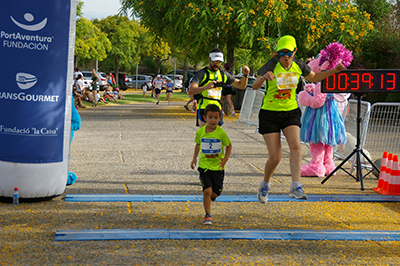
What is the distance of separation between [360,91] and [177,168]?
3.30 metres

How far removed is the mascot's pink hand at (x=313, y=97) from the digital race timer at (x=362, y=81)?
578mm

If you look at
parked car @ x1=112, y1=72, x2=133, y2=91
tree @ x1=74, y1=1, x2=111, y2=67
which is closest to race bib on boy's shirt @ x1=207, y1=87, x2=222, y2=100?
tree @ x1=74, y1=1, x2=111, y2=67

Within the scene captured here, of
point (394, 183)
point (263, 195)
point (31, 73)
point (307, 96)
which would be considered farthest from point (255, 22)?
point (31, 73)

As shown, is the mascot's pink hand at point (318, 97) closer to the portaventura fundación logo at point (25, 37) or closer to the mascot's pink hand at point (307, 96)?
the mascot's pink hand at point (307, 96)

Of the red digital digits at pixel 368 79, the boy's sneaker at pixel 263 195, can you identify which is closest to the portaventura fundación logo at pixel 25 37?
the boy's sneaker at pixel 263 195

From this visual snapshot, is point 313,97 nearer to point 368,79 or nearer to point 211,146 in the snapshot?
point 368,79

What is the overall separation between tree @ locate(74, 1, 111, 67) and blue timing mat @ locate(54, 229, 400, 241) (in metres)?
29.4

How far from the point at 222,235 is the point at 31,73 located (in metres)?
3.05

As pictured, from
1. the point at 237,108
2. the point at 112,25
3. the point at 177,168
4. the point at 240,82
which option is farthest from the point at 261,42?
the point at 112,25

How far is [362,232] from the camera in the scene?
5.25 m

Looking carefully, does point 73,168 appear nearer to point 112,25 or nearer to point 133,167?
point 133,167

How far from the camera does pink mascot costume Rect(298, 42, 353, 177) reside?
823 centimetres

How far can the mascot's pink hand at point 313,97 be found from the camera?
8219 millimetres

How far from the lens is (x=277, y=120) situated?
5.99 m
